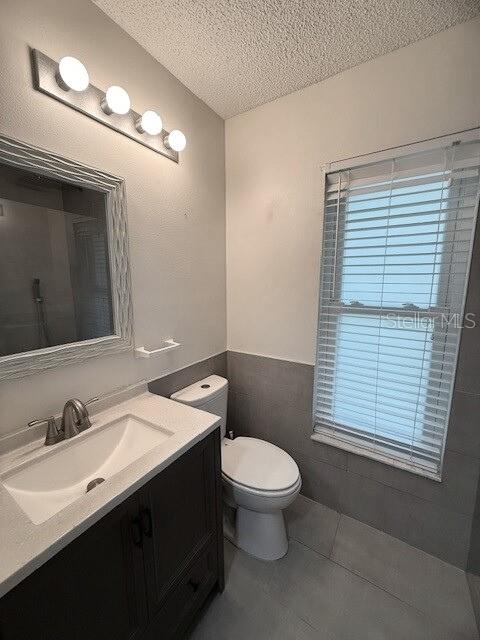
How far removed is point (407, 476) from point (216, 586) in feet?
3.55

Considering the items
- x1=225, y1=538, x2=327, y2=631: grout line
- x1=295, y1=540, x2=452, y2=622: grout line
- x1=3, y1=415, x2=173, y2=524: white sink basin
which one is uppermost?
x1=3, y1=415, x2=173, y2=524: white sink basin

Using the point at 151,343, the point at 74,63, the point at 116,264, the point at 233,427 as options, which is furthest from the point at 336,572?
the point at 74,63

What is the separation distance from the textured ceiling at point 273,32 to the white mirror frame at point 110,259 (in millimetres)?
646

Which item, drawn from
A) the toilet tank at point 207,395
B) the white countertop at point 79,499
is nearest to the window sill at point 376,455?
the toilet tank at point 207,395

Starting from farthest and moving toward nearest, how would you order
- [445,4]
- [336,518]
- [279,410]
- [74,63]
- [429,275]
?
[279,410] → [336,518] → [429,275] → [445,4] → [74,63]

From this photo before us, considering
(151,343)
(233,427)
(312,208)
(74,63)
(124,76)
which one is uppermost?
(124,76)

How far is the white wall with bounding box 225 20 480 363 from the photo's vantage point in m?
1.19

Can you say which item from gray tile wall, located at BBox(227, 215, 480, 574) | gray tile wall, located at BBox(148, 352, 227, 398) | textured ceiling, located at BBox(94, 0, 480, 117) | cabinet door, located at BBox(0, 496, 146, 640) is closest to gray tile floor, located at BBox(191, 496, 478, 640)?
gray tile wall, located at BBox(227, 215, 480, 574)

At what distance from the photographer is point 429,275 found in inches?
52.0

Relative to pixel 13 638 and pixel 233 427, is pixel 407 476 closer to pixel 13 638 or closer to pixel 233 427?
pixel 233 427

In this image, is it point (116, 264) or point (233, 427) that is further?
point (233, 427)

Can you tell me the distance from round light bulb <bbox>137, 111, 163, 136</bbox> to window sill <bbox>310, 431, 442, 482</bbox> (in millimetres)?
1846

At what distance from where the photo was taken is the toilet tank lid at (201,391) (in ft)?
5.03

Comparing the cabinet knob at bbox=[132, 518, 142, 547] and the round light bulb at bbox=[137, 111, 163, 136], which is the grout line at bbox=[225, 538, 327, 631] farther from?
the round light bulb at bbox=[137, 111, 163, 136]
